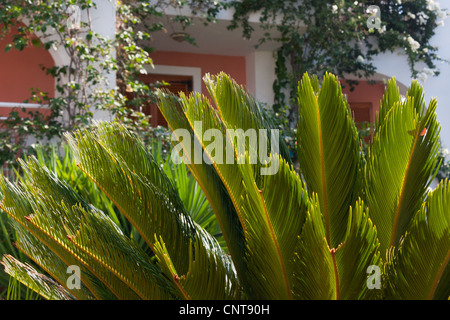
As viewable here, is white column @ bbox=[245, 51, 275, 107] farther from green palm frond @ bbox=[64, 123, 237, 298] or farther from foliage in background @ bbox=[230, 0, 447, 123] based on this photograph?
green palm frond @ bbox=[64, 123, 237, 298]

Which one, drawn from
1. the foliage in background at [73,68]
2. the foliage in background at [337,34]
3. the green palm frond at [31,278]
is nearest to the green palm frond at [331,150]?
the green palm frond at [31,278]

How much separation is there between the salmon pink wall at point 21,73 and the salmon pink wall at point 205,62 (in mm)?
2010

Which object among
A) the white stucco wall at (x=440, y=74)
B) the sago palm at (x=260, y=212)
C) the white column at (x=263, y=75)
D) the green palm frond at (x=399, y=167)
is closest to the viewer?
the sago palm at (x=260, y=212)

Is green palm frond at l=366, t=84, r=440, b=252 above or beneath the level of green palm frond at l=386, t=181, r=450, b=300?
above

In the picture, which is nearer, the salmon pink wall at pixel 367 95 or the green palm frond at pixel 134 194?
the green palm frond at pixel 134 194

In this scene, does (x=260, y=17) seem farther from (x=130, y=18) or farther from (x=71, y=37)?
(x=71, y=37)

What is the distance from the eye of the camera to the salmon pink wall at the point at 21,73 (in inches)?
340

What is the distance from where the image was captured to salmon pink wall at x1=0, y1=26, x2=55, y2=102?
28.3 ft

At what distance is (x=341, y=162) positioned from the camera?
236 centimetres

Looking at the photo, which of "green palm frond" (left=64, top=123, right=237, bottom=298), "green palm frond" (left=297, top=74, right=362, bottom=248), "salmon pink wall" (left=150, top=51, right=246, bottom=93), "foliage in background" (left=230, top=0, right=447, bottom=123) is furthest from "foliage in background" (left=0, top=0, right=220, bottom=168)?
"green palm frond" (left=297, top=74, right=362, bottom=248)

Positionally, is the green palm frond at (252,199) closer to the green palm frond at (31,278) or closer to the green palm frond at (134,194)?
the green palm frond at (134,194)

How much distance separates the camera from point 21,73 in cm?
870

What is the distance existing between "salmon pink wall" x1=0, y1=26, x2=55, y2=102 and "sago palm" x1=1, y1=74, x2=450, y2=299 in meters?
6.63
